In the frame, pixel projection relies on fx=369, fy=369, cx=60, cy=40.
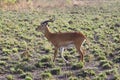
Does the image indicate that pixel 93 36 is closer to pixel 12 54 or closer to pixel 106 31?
pixel 106 31

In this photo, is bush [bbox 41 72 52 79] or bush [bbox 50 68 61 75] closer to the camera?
bush [bbox 41 72 52 79]

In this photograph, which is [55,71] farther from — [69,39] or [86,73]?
[69,39]

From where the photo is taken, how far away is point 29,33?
1950cm

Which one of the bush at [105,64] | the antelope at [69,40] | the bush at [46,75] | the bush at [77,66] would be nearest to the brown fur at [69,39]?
the antelope at [69,40]

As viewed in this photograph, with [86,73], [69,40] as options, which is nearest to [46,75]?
[86,73]

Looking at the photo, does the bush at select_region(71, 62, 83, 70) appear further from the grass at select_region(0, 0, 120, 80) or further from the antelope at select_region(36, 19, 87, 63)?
the antelope at select_region(36, 19, 87, 63)

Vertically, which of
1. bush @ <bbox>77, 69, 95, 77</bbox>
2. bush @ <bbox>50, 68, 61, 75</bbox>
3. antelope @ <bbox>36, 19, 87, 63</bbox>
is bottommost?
bush @ <bbox>77, 69, 95, 77</bbox>

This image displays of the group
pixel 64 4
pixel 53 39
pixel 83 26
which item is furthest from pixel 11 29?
pixel 64 4

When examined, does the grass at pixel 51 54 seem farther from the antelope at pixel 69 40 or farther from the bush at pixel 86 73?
the antelope at pixel 69 40

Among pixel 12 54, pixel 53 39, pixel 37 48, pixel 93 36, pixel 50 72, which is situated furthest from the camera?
pixel 93 36

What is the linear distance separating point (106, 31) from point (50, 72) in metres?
9.20

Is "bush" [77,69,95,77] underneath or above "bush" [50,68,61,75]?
underneath

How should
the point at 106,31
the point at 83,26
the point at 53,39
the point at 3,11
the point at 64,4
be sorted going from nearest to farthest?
the point at 53,39 → the point at 106,31 → the point at 83,26 → the point at 3,11 → the point at 64,4

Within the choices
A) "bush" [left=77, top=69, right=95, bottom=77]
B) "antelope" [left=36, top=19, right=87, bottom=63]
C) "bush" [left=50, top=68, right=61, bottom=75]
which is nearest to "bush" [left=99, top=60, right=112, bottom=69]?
"antelope" [left=36, top=19, right=87, bottom=63]
